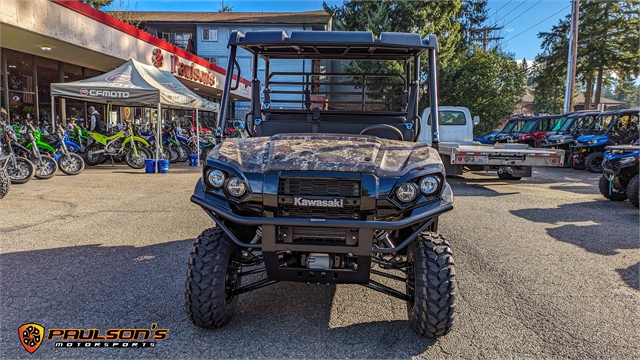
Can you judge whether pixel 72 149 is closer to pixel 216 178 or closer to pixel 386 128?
pixel 386 128

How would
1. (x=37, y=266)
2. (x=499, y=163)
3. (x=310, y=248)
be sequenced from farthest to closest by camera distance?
(x=499, y=163) → (x=37, y=266) → (x=310, y=248)

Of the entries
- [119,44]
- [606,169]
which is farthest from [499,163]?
[119,44]

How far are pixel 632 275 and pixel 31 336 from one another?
5279 millimetres

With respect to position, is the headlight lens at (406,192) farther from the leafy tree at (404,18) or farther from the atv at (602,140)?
the leafy tree at (404,18)

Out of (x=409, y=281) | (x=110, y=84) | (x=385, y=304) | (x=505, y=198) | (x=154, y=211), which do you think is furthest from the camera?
(x=110, y=84)

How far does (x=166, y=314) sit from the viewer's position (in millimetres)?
3348

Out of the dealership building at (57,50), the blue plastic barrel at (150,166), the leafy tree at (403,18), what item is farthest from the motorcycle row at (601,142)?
the blue plastic barrel at (150,166)

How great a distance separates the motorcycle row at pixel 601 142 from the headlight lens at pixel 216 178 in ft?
25.5

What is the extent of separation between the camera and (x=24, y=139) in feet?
32.3

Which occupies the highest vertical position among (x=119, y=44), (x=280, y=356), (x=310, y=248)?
(x=119, y=44)

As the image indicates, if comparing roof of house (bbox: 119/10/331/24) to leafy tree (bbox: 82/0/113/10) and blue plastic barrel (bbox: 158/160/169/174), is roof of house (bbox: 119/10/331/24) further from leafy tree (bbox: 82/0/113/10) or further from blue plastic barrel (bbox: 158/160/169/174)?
blue plastic barrel (bbox: 158/160/169/174)

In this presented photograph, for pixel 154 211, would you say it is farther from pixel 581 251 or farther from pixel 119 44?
pixel 119 44

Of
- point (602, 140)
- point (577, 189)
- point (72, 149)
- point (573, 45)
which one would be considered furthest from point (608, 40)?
point (72, 149)

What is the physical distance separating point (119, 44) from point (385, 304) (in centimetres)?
1443
